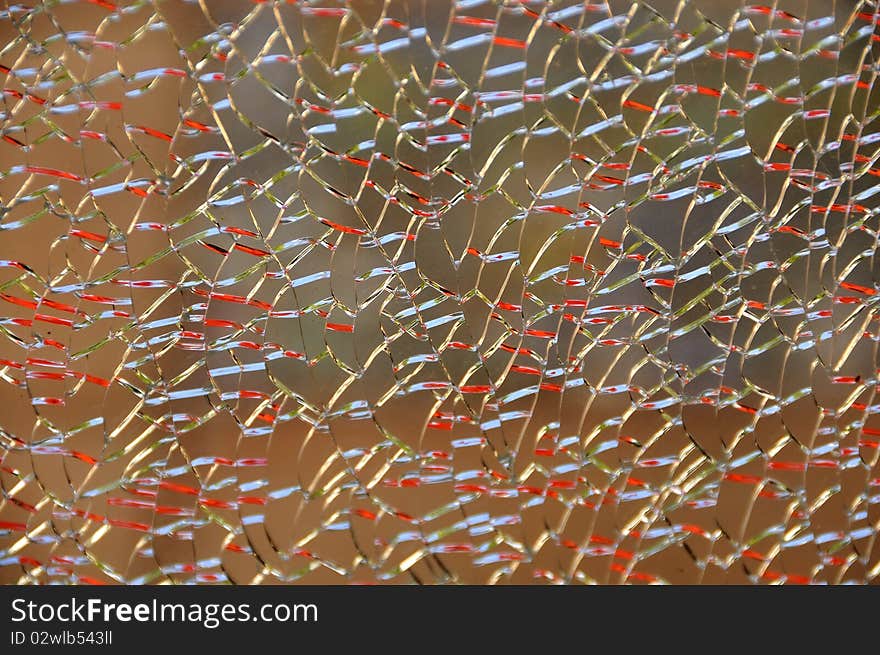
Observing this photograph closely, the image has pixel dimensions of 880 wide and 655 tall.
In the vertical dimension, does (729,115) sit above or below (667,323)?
above

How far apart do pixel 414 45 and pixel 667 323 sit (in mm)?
294

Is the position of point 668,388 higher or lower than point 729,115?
lower

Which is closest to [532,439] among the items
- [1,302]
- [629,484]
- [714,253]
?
[629,484]

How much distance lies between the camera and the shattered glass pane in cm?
65

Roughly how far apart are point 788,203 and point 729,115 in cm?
9

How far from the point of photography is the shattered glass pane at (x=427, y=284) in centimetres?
65

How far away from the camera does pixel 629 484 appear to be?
27.7 inches

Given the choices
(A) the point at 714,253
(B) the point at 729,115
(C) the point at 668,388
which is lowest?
(C) the point at 668,388

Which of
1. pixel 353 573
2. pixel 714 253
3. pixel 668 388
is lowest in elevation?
pixel 353 573

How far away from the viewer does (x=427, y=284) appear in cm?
67

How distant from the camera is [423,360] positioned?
2.23 ft

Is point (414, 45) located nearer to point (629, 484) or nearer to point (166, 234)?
point (166, 234)

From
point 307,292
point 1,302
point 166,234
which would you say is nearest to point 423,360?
point 307,292

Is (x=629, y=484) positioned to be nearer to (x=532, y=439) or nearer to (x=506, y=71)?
(x=532, y=439)
